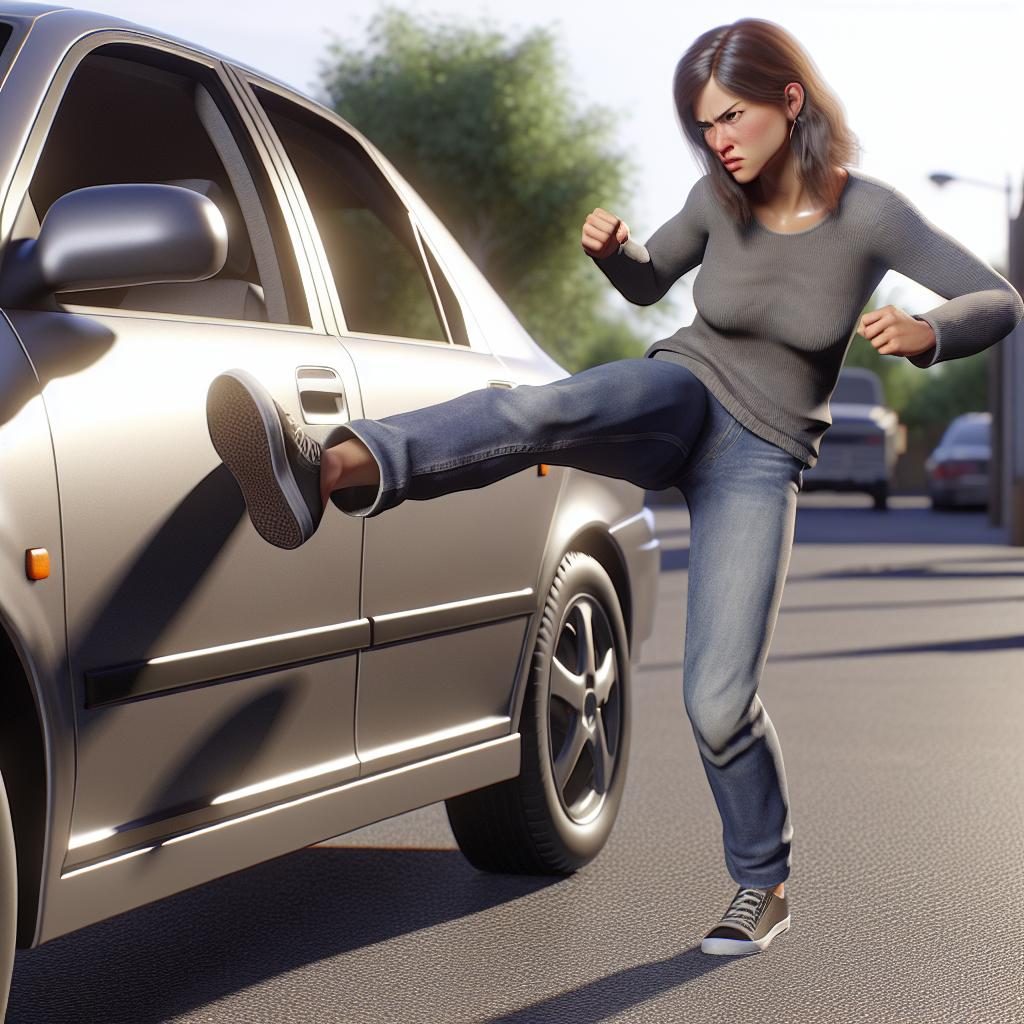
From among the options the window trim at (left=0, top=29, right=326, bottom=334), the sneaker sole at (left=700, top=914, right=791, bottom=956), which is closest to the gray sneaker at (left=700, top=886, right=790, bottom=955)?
the sneaker sole at (left=700, top=914, right=791, bottom=956)

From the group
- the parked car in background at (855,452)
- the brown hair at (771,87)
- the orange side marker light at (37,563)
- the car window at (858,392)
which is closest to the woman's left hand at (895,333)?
the brown hair at (771,87)

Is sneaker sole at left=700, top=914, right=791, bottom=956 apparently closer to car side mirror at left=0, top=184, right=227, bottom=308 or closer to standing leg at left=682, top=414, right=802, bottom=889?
standing leg at left=682, top=414, right=802, bottom=889

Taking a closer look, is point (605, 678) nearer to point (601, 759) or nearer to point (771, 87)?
point (601, 759)

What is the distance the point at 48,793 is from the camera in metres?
2.85

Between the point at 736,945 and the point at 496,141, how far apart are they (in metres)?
49.5

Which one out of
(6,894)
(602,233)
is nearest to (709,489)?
(602,233)

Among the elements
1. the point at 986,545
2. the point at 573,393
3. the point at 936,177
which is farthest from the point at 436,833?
the point at 936,177

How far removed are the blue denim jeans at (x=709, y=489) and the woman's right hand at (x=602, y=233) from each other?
271 millimetres

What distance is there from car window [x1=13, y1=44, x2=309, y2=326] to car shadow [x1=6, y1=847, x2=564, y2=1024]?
1343 millimetres

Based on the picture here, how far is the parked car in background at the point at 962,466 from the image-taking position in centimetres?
3453

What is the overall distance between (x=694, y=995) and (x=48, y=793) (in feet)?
5.01

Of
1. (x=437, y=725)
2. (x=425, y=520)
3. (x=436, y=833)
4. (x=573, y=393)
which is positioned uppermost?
(x=573, y=393)

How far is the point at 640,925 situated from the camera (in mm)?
4340

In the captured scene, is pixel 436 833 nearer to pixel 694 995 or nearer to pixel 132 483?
pixel 694 995
